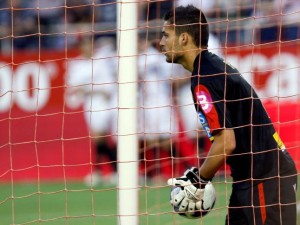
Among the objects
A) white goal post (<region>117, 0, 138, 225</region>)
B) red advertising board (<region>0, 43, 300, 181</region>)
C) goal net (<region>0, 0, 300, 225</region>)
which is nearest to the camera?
white goal post (<region>117, 0, 138, 225</region>)

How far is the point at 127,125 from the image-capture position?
225 inches

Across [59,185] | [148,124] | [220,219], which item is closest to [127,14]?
[220,219]

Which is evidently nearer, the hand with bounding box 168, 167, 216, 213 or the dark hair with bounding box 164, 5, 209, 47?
the hand with bounding box 168, 167, 216, 213

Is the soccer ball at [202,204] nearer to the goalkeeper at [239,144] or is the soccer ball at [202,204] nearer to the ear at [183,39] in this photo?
the goalkeeper at [239,144]

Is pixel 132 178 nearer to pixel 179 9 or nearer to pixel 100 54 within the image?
pixel 179 9

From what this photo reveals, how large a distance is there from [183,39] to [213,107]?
0.54m

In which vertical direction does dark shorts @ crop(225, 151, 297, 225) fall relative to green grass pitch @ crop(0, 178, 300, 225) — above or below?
below

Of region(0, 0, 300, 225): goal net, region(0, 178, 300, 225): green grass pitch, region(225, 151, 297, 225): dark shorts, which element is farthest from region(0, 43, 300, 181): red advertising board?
region(225, 151, 297, 225): dark shorts

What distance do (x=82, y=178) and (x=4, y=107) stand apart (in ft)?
4.56

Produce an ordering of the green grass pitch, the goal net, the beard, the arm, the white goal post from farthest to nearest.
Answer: the goal net → the green grass pitch → the white goal post → the beard → the arm

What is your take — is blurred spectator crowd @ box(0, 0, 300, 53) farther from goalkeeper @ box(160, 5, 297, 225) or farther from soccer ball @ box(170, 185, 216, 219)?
soccer ball @ box(170, 185, 216, 219)

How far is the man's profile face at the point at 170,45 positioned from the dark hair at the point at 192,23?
0.03m

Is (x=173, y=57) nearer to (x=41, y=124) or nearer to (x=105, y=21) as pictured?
(x=41, y=124)

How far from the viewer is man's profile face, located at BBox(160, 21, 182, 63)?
5.13 m
